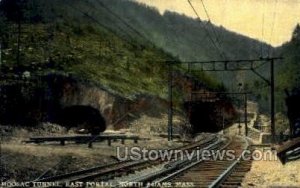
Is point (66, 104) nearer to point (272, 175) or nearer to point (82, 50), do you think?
point (82, 50)

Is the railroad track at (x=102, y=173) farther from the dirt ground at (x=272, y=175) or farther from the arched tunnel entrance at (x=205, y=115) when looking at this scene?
the arched tunnel entrance at (x=205, y=115)

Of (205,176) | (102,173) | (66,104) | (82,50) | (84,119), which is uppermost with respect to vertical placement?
(82,50)

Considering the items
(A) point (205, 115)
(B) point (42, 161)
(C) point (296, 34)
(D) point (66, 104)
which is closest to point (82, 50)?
(D) point (66, 104)

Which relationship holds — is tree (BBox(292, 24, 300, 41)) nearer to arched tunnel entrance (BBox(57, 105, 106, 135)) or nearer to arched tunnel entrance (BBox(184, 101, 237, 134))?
arched tunnel entrance (BBox(184, 101, 237, 134))

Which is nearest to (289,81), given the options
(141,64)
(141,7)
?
(141,64)

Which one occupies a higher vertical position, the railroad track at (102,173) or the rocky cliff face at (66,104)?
the rocky cliff face at (66,104)

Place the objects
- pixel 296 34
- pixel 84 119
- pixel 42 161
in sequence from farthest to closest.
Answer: pixel 296 34 < pixel 84 119 < pixel 42 161

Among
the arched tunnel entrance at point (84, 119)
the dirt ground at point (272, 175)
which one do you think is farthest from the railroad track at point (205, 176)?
the arched tunnel entrance at point (84, 119)

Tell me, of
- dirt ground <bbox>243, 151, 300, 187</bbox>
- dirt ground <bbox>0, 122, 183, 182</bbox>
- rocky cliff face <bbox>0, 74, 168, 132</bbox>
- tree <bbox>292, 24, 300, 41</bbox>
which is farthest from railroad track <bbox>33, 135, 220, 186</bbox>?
tree <bbox>292, 24, 300, 41</bbox>
